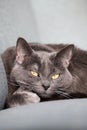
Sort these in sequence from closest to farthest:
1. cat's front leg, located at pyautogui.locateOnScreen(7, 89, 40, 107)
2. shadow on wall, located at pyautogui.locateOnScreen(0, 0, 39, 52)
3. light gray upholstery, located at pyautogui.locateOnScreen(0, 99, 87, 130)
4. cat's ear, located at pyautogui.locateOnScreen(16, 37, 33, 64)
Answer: light gray upholstery, located at pyautogui.locateOnScreen(0, 99, 87, 130), cat's front leg, located at pyautogui.locateOnScreen(7, 89, 40, 107), cat's ear, located at pyautogui.locateOnScreen(16, 37, 33, 64), shadow on wall, located at pyautogui.locateOnScreen(0, 0, 39, 52)

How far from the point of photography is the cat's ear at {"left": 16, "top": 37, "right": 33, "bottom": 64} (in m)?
1.29

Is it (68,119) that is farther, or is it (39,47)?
(39,47)

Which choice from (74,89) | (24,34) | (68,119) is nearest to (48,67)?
(74,89)

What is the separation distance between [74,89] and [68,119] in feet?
1.66

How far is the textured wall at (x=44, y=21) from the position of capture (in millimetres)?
1601

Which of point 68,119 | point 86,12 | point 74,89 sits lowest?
point 74,89

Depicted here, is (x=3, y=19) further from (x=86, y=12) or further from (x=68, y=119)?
(x=68, y=119)

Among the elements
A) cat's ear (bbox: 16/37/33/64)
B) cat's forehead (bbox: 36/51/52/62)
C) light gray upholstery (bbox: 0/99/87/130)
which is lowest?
light gray upholstery (bbox: 0/99/87/130)

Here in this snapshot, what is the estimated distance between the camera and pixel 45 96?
4.31 ft

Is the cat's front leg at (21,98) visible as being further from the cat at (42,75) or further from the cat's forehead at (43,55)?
the cat's forehead at (43,55)

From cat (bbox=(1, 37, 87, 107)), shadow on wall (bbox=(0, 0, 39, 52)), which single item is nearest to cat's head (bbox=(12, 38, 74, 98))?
cat (bbox=(1, 37, 87, 107))

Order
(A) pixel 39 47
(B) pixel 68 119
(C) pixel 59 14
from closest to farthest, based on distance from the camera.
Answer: (B) pixel 68 119
(A) pixel 39 47
(C) pixel 59 14

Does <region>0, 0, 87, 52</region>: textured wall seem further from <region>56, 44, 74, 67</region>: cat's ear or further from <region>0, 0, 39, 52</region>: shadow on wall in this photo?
Result: <region>56, 44, 74, 67</region>: cat's ear

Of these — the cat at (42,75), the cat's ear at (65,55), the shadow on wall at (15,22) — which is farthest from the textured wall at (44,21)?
the cat's ear at (65,55)
